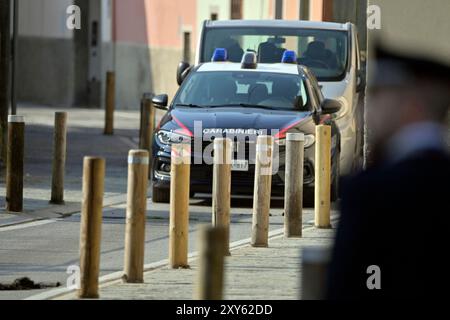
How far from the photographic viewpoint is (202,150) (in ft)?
56.0

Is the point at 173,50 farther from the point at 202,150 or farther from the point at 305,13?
the point at 202,150

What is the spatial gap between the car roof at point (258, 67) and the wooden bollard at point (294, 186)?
4.45 meters

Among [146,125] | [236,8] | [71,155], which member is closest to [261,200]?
[146,125]

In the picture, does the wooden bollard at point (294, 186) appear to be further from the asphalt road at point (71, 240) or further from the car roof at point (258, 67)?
the car roof at point (258, 67)

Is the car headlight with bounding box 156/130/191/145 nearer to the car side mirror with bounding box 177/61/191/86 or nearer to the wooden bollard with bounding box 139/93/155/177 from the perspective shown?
the car side mirror with bounding box 177/61/191/86

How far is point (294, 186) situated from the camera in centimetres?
1452

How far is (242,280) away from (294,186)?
342cm

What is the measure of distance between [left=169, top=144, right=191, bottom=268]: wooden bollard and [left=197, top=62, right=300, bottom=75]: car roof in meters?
7.08

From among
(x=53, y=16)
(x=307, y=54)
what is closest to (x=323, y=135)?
(x=307, y=54)

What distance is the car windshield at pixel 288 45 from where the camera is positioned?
20.8 meters

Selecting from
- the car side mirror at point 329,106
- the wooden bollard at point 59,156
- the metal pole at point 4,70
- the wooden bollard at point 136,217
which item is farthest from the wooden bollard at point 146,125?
the wooden bollard at point 136,217

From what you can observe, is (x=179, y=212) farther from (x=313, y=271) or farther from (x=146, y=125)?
(x=146, y=125)

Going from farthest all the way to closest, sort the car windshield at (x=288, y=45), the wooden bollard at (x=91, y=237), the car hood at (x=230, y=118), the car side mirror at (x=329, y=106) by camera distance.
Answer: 1. the car windshield at (x=288, y=45)
2. the car side mirror at (x=329, y=106)
3. the car hood at (x=230, y=118)
4. the wooden bollard at (x=91, y=237)

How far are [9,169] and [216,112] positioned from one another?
2.66 m
